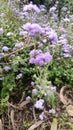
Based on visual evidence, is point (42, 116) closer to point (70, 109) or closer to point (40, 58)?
point (70, 109)

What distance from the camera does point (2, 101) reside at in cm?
267

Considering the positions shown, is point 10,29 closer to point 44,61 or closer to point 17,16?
point 17,16

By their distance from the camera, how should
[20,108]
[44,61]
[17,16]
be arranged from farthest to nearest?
[17,16] < [20,108] < [44,61]

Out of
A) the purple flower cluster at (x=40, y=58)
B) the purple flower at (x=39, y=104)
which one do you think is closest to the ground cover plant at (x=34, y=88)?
the purple flower at (x=39, y=104)

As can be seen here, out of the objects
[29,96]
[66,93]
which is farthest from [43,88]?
[66,93]

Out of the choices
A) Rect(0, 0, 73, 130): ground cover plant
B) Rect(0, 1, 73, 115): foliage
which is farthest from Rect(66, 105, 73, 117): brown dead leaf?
Rect(0, 1, 73, 115): foliage

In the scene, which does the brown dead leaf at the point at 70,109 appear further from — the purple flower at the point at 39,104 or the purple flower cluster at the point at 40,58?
the purple flower cluster at the point at 40,58

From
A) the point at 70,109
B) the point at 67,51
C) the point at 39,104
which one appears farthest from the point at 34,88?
the point at 67,51

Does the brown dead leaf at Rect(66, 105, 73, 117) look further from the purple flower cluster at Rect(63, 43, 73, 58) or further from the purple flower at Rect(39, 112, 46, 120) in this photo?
the purple flower cluster at Rect(63, 43, 73, 58)

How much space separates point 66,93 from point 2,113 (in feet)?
2.28

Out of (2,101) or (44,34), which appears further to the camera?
(2,101)

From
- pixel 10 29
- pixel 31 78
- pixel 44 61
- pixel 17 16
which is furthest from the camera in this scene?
pixel 17 16

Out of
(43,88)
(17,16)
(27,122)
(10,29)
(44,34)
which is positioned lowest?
(27,122)

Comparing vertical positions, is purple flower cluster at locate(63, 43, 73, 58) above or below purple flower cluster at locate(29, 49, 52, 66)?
above
